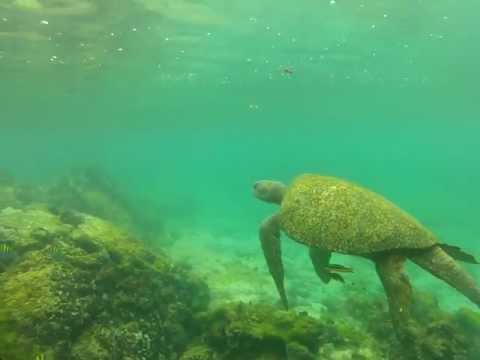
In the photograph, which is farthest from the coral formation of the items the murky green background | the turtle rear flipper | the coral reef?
the murky green background

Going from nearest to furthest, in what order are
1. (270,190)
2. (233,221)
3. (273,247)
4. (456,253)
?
(456,253), (273,247), (270,190), (233,221)

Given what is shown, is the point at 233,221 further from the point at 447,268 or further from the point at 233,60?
the point at 447,268

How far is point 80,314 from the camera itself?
571cm

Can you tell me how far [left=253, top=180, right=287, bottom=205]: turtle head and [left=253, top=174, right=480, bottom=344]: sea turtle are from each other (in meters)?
2.36

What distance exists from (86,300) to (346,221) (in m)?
3.82

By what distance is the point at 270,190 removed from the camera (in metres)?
9.44

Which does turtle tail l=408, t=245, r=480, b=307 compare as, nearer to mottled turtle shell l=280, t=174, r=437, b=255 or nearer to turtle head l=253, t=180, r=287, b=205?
mottled turtle shell l=280, t=174, r=437, b=255

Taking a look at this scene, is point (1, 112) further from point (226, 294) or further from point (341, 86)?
point (226, 294)

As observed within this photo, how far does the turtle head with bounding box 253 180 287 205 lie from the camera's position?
936 centimetres

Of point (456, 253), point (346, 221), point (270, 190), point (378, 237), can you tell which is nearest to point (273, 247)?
point (270, 190)

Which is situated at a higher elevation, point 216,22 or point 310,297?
point 216,22

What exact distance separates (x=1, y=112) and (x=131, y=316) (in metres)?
57.6

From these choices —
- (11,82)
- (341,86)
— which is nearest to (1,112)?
(11,82)

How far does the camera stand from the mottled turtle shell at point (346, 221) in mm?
6117
